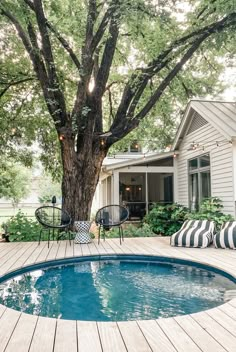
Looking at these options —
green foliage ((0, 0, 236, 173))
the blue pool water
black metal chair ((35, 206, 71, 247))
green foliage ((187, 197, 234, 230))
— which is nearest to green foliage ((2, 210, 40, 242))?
black metal chair ((35, 206, 71, 247))

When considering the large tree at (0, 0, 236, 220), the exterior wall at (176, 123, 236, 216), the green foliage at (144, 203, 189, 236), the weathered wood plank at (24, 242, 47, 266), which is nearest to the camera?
the weathered wood plank at (24, 242, 47, 266)

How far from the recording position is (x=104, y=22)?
22.1 ft

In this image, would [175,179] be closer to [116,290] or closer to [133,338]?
[116,290]

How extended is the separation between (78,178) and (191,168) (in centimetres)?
451

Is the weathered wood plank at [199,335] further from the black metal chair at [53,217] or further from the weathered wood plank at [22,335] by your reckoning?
the black metal chair at [53,217]

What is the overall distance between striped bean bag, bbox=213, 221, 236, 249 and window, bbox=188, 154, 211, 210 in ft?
10.0

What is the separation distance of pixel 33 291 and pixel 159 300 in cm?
172

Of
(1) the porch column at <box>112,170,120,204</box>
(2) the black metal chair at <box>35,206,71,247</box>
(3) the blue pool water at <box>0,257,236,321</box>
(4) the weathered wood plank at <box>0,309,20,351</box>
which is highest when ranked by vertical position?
(1) the porch column at <box>112,170,120,204</box>

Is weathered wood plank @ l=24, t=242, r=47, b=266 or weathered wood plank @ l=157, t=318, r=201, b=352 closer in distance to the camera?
weathered wood plank @ l=157, t=318, r=201, b=352

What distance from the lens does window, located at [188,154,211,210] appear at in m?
9.47

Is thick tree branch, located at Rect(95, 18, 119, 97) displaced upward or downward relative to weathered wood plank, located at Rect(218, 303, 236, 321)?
upward

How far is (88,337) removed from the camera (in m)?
2.42

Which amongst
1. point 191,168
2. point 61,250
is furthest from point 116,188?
point 61,250

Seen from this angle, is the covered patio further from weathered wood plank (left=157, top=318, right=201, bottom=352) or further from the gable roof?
weathered wood plank (left=157, top=318, right=201, bottom=352)
